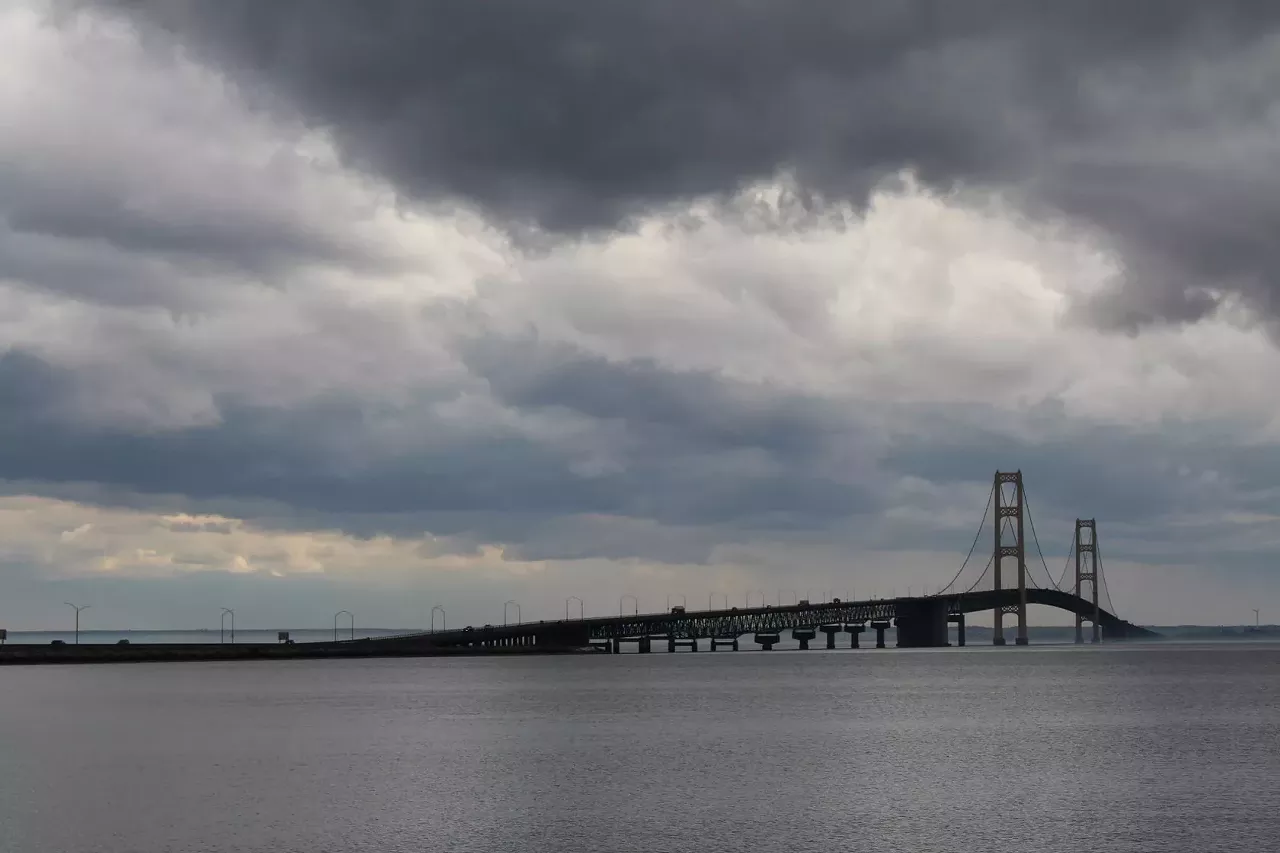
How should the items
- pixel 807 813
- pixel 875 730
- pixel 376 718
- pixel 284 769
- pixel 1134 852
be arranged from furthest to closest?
pixel 376 718
pixel 875 730
pixel 284 769
pixel 807 813
pixel 1134 852

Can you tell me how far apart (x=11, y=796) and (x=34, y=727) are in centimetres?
4214

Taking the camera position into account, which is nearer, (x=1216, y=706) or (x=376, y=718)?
(x=376, y=718)

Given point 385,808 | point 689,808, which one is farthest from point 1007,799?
point 385,808

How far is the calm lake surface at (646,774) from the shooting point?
152 ft

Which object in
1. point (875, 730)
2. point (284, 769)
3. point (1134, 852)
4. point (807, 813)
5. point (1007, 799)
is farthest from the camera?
point (875, 730)

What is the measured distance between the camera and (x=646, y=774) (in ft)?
214

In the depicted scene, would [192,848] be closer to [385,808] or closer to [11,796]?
[385,808]

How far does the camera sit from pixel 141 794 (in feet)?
191

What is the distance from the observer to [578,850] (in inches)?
1720

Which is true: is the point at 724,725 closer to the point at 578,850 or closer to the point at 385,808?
the point at 385,808

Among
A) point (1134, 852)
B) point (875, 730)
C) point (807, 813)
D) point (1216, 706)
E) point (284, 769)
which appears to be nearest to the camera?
point (1134, 852)

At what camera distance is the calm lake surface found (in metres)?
46.4

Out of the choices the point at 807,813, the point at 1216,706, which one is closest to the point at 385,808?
the point at 807,813

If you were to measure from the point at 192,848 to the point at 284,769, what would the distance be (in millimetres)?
24952
